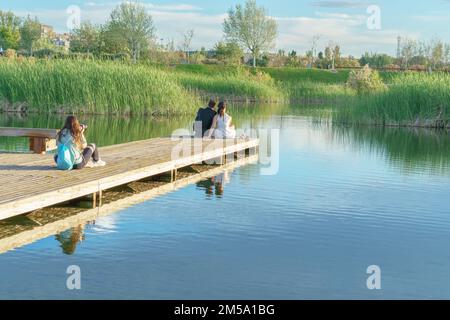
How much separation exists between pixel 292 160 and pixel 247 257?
8.92m

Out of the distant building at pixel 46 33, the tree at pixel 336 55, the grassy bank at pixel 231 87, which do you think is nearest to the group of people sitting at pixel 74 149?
the grassy bank at pixel 231 87

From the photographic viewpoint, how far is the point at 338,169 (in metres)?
15.4

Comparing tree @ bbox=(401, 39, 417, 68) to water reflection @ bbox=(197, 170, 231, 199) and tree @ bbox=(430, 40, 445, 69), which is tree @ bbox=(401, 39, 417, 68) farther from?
water reflection @ bbox=(197, 170, 231, 199)

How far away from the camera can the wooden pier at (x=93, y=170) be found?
29.4 feet

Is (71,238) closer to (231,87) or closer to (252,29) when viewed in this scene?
(231,87)

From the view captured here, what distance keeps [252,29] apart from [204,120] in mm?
67549

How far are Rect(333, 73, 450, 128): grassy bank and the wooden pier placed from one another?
37.5 feet

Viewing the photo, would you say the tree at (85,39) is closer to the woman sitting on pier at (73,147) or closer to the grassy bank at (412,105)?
the grassy bank at (412,105)

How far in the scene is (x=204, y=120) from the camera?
57.8 feet

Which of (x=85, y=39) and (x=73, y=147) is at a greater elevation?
(x=85, y=39)

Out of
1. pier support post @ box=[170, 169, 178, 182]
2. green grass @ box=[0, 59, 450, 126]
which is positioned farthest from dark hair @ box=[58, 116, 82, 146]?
green grass @ box=[0, 59, 450, 126]

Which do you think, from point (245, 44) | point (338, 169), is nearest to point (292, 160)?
point (338, 169)

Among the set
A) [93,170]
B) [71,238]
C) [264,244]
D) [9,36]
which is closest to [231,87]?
[93,170]

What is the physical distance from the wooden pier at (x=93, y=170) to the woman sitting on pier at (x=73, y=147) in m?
0.16
